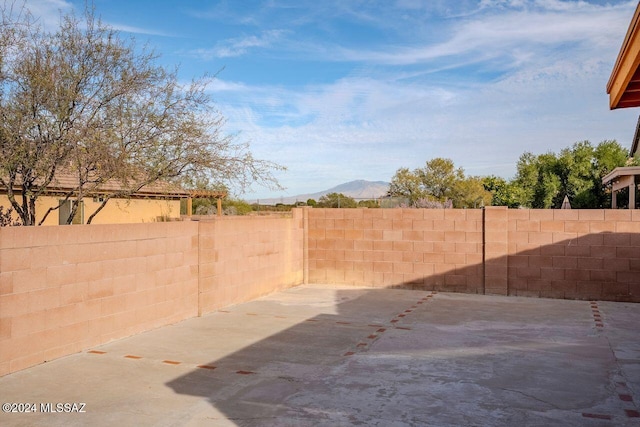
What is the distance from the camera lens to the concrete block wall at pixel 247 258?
33.8 ft

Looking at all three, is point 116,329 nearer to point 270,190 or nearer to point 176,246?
point 176,246

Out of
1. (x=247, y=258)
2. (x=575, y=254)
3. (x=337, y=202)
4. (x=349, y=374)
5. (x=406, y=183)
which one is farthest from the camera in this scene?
(x=406, y=183)

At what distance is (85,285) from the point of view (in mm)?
7254

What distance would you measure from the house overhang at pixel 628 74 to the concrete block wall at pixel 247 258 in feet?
25.0

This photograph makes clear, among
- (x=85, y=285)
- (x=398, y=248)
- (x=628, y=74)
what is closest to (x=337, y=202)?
(x=398, y=248)

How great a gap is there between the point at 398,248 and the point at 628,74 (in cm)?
1071

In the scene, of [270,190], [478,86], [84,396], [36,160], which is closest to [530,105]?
[478,86]

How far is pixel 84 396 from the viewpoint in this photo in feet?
17.8

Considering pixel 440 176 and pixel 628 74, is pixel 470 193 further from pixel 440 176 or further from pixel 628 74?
pixel 628 74

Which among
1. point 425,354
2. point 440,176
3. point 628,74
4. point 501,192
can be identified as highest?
point 440,176

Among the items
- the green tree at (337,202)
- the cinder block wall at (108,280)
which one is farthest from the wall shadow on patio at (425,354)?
the green tree at (337,202)

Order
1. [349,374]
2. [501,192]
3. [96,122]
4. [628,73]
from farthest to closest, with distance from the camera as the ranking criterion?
1. [501,192]
2. [96,122]
3. [349,374]
4. [628,73]

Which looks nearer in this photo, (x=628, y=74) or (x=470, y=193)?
(x=628, y=74)

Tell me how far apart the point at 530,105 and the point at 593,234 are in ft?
49.3
